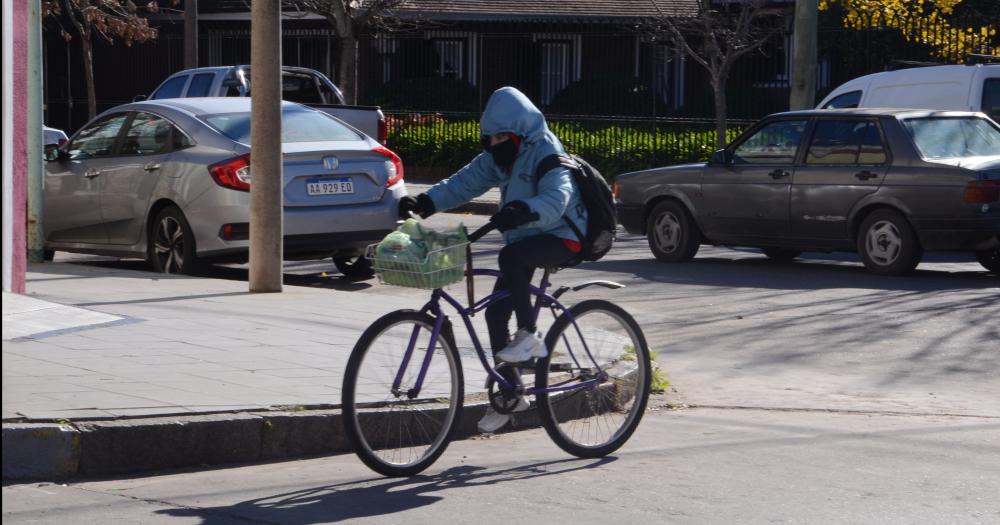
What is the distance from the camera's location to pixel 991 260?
541 inches

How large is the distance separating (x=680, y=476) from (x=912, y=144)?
8055 mm

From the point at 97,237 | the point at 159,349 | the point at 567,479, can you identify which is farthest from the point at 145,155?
the point at 567,479

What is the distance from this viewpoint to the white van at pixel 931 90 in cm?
1675

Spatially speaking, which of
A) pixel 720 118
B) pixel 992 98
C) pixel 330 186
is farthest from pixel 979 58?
pixel 330 186

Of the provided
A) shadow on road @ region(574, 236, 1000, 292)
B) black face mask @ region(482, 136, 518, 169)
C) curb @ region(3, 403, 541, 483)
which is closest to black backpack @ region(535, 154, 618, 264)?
black face mask @ region(482, 136, 518, 169)

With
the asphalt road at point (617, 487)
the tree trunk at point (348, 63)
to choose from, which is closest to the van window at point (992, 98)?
the asphalt road at point (617, 487)

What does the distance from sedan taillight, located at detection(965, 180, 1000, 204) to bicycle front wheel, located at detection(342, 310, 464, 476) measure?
784 centimetres

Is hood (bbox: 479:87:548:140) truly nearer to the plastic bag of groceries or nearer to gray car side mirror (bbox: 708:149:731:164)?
the plastic bag of groceries

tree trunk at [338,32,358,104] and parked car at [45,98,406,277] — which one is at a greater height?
tree trunk at [338,32,358,104]

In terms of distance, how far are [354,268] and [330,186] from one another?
1.41 meters

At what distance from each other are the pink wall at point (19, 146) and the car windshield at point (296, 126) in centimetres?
177

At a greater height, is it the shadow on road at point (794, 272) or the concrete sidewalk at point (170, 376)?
the concrete sidewalk at point (170, 376)

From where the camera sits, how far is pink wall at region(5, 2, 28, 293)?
33.9 feet

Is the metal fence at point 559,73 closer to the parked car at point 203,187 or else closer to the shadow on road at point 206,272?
the shadow on road at point 206,272
